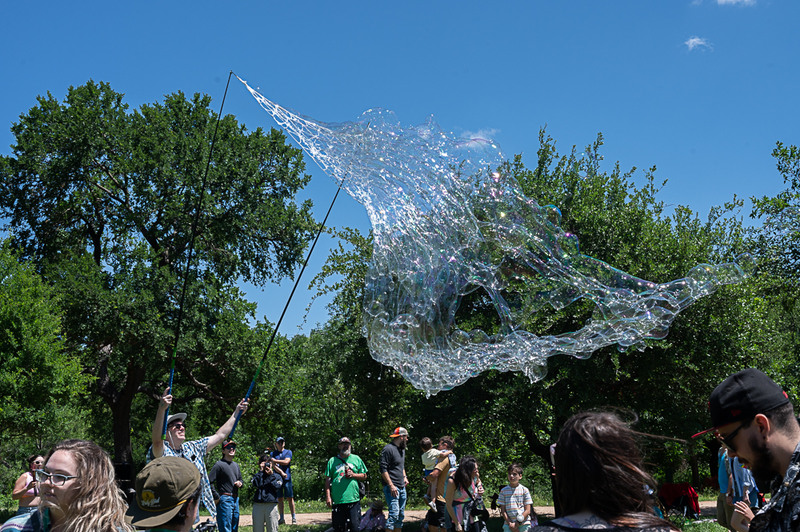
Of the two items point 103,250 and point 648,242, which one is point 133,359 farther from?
point 648,242

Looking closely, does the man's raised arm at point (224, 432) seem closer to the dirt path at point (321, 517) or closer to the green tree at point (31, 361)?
the dirt path at point (321, 517)

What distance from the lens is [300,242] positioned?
2412cm

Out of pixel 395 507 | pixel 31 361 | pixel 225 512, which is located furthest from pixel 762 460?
pixel 31 361

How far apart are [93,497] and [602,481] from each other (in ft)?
6.04

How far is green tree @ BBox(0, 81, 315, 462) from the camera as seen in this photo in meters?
20.0

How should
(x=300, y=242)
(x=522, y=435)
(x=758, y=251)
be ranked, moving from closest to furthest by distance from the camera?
(x=522, y=435) < (x=758, y=251) < (x=300, y=242)

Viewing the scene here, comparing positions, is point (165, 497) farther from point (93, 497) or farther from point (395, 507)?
point (395, 507)

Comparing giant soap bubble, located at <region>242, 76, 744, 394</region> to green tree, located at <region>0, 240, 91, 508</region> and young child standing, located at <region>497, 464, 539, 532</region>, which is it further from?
green tree, located at <region>0, 240, 91, 508</region>

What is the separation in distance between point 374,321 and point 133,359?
15.0 m

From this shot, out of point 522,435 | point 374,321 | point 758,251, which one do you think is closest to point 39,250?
point 522,435

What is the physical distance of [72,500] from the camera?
2422 millimetres

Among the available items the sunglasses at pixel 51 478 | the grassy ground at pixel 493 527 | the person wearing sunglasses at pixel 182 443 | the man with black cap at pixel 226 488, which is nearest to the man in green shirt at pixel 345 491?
the man with black cap at pixel 226 488

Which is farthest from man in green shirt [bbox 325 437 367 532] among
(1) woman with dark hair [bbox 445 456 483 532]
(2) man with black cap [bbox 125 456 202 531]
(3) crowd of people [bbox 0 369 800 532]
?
(2) man with black cap [bbox 125 456 202 531]

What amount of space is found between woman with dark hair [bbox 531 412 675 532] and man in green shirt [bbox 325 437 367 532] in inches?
312
